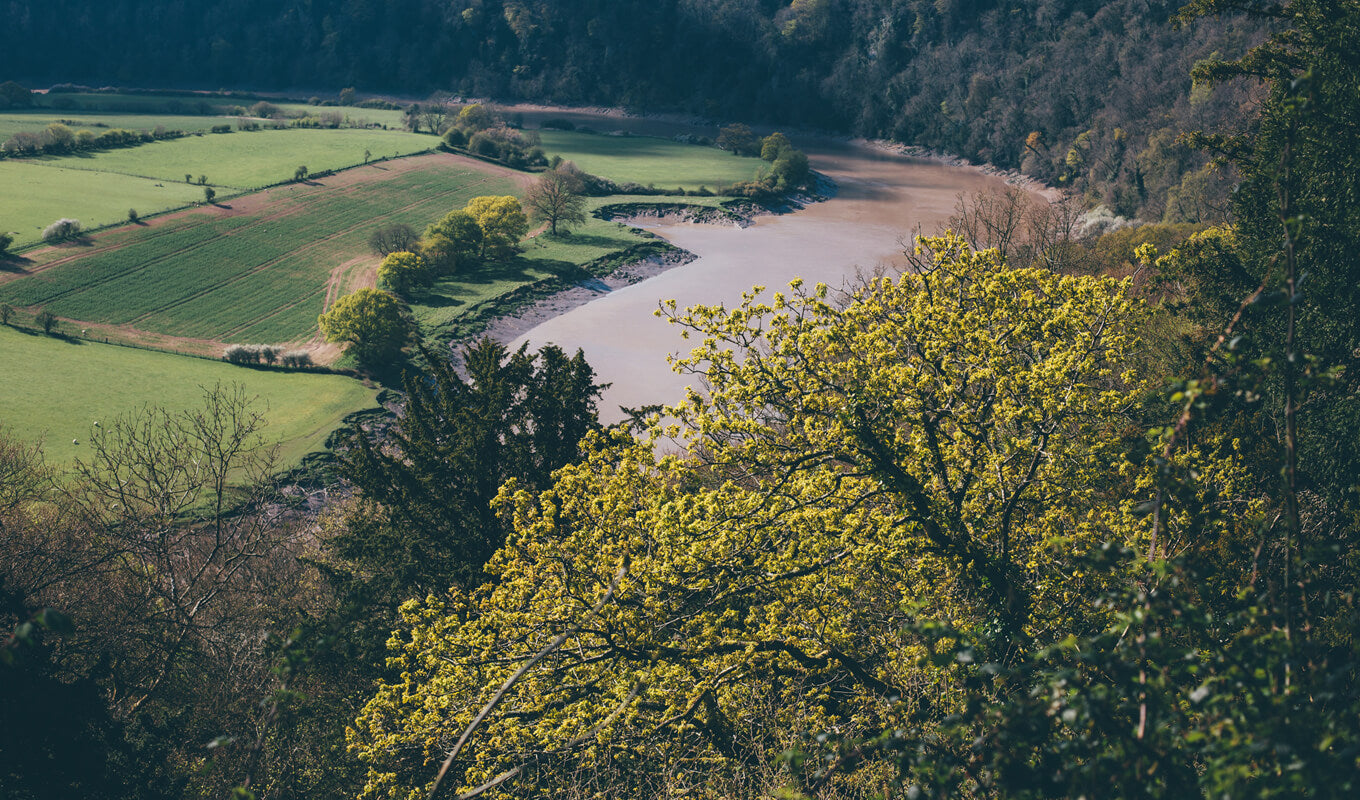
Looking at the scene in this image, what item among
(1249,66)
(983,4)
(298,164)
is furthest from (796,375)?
(983,4)

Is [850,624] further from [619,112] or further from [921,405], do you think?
[619,112]

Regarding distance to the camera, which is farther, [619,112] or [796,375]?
[619,112]

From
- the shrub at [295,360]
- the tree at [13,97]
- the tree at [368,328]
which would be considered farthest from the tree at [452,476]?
the tree at [13,97]

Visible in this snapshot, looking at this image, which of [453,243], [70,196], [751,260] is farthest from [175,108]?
[751,260]

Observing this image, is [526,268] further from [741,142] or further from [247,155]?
[741,142]

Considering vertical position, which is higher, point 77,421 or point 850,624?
point 850,624
